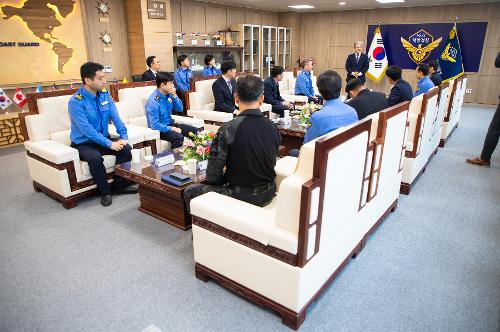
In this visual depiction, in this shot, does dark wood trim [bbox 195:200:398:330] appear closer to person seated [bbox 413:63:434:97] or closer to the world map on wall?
person seated [bbox 413:63:434:97]

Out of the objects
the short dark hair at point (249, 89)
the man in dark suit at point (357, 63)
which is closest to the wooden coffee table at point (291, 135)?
the short dark hair at point (249, 89)

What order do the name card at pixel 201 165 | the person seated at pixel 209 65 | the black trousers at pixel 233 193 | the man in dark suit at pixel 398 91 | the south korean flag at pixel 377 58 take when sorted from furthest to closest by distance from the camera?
the south korean flag at pixel 377 58 → the person seated at pixel 209 65 → the man in dark suit at pixel 398 91 → the name card at pixel 201 165 → the black trousers at pixel 233 193

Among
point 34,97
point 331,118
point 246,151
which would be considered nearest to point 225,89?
point 34,97

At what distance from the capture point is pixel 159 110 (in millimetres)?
3846

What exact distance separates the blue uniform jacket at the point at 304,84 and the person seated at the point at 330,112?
381 cm

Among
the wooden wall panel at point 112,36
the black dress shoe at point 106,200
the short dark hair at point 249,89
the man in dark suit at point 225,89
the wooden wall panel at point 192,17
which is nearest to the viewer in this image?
the short dark hair at point 249,89

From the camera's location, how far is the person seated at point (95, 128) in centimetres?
304

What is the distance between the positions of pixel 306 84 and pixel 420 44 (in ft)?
14.6

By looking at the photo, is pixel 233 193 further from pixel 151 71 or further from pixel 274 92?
pixel 151 71

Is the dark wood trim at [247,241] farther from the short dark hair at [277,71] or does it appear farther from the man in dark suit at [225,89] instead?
the short dark hair at [277,71]

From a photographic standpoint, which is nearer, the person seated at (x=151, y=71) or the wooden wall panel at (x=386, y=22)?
the person seated at (x=151, y=71)

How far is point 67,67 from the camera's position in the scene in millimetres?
5430

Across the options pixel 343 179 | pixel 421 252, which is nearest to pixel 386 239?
pixel 421 252

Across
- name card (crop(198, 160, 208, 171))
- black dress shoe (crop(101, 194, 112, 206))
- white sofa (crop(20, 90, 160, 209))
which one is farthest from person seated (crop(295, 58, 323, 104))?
black dress shoe (crop(101, 194, 112, 206))
